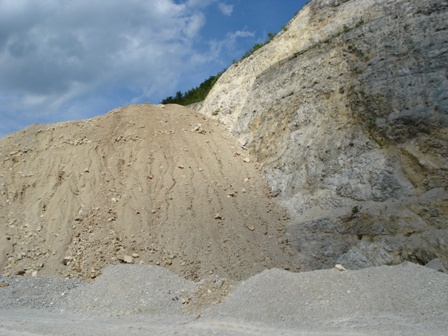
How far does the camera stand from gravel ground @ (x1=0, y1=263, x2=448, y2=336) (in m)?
8.08

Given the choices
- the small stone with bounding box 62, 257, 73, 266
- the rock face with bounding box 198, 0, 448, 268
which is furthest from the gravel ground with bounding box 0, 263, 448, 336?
→ the small stone with bounding box 62, 257, 73, 266

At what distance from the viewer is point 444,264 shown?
963cm

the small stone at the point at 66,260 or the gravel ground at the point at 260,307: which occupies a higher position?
the small stone at the point at 66,260

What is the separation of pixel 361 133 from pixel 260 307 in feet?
22.7

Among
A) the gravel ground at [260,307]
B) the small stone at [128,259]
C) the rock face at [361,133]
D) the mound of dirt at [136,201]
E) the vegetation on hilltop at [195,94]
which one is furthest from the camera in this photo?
the vegetation on hilltop at [195,94]

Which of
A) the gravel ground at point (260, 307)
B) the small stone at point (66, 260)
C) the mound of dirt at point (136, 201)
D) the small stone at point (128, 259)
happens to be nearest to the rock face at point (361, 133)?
the mound of dirt at point (136, 201)

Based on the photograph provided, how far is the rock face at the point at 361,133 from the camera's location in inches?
444

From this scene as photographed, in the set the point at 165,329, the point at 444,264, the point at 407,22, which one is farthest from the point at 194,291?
the point at 407,22

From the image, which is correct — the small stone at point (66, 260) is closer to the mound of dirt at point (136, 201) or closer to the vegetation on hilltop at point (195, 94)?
the mound of dirt at point (136, 201)

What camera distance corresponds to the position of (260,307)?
9.08m

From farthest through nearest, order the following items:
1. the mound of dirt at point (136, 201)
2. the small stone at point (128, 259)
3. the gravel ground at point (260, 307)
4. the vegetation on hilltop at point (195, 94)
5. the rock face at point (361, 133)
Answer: the vegetation on hilltop at point (195, 94), the mound of dirt at point (136, 201), the small stone at point (128, 259), the rock face at point (361, 133), the gravel ground at point (260, 307)

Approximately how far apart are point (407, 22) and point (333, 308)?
1005 centimetres

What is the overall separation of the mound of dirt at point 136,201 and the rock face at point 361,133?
4.12ft

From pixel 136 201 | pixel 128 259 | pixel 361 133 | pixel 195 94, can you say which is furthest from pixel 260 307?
pixel 195 94
